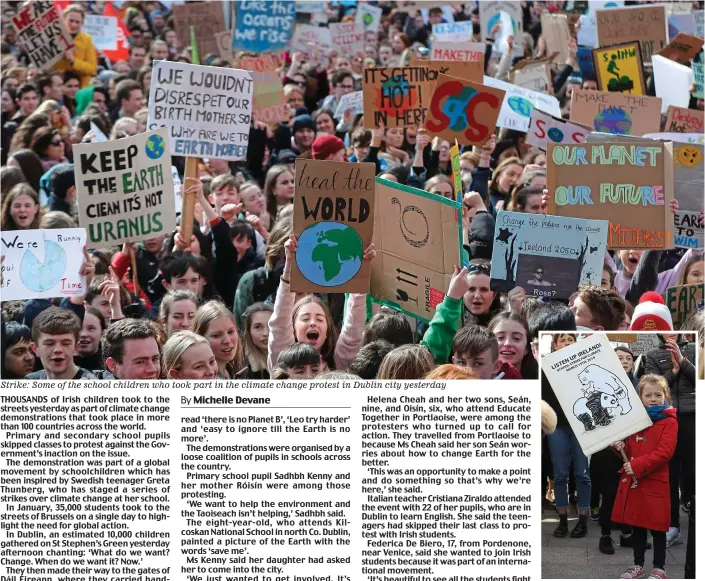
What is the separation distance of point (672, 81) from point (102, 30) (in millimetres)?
8815

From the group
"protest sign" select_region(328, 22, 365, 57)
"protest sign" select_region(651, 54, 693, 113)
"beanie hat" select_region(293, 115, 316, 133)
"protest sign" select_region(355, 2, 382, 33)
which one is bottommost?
"beanie hat" select_region(293, 115, 316, 133)

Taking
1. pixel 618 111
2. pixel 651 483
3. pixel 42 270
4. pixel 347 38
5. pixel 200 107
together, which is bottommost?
pixel 651 483

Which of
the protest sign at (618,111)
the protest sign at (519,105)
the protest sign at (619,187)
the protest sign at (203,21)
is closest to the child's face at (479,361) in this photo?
the protest sign at (619,187)

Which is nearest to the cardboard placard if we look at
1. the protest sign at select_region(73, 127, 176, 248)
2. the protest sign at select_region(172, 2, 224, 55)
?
the protest sign at select_region(172, 2, 224, 55)

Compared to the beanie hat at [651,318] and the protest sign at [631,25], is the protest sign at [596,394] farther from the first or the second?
the protest sign at [631,25]

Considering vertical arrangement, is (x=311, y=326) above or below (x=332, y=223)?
below

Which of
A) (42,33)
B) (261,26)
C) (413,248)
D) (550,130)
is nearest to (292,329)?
(413,248)

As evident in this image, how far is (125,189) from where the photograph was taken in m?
7.43

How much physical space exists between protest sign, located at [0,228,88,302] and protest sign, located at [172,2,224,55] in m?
10.2

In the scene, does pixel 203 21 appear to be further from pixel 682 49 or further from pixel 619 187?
pixel 619 187

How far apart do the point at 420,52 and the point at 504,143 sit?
685 centimetres

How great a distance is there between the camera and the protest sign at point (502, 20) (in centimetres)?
Answer: 1600

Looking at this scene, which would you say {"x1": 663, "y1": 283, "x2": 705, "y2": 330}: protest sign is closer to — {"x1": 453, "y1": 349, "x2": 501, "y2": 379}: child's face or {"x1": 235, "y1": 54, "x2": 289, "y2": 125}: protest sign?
{"x1": 453, "y1": 349, "x2": 501, "y2": 379}: child's face

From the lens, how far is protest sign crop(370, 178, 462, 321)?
5988 millimetres
